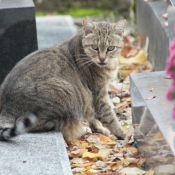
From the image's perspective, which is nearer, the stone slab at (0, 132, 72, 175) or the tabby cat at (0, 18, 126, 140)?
the stone slab at (0, 132, 72, 175)

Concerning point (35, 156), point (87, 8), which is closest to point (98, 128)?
point (35, 156)

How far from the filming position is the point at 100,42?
14.6 ft

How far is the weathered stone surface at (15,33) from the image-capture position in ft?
16.8

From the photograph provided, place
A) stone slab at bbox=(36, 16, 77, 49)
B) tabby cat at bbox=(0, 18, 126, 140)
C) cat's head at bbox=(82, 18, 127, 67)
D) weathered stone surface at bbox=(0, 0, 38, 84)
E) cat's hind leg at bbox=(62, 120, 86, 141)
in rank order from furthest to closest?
1. stone slab at bbox=(36, 16, 77, 49)
2. weathered stone surface at bbox=(0, 0, 38, 84)
3. cat's head at bbox=(82, 18, 127, 67)
4. cat's hind leg at bbox=(62, 120, 86, 141)
5. tabby cat at bbox=(0, 18, 126, 140)

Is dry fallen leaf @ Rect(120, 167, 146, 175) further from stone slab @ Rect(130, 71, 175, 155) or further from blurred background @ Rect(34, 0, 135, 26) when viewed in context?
blurred background @ Rect(34, 0, 135, 26)

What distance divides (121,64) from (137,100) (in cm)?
260

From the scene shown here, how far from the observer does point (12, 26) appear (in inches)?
202

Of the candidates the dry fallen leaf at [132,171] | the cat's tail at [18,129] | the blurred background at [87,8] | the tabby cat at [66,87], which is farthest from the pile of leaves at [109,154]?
the blurred background at [87,8]

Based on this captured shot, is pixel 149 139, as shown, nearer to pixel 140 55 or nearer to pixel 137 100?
A: pixel 137 100

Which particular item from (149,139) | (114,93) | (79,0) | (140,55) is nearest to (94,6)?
(79,0)

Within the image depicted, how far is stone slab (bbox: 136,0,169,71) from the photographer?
545 centimetres

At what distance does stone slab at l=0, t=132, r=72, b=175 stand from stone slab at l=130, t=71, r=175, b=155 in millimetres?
631

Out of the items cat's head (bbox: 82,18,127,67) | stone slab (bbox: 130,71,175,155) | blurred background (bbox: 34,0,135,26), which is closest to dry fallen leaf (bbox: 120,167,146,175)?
stone slab (bbox: 130,71,175,155)

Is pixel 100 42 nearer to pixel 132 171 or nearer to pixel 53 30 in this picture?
pixel 132 171
